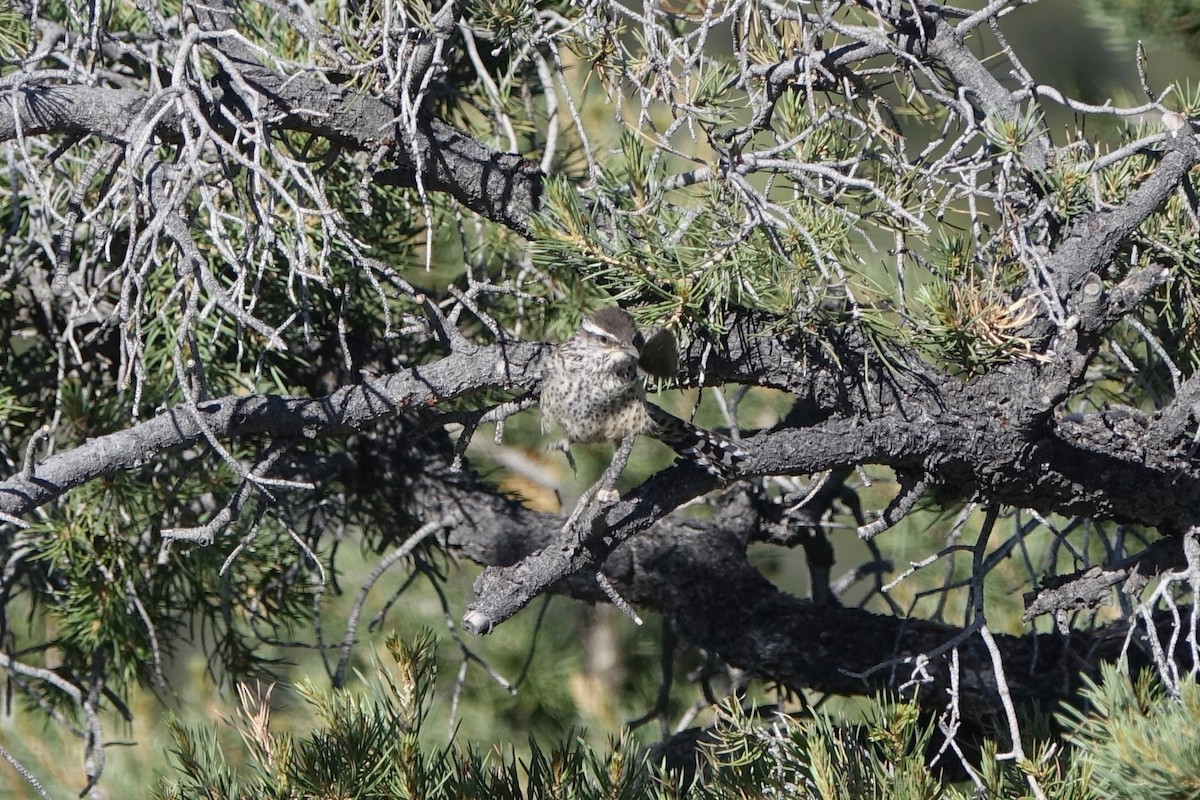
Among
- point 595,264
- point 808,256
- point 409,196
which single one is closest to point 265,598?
point 409,196

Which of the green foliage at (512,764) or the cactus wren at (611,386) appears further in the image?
the cactus wren at (611,386)

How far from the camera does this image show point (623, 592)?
3096 mm

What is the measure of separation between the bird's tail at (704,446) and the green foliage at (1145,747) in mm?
739

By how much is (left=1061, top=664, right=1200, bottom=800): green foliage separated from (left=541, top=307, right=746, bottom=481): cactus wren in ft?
2.80

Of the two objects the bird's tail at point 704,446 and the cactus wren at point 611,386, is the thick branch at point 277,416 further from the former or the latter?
the bird's tail at point 704,446

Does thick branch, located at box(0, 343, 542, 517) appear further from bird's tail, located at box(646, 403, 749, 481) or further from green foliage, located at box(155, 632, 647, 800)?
green foliage, located at box(155, 632, 647, 800)

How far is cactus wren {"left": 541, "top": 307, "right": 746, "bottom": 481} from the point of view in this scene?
90.8 inches

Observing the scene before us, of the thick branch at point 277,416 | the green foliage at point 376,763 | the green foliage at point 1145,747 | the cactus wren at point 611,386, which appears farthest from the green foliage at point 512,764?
the cactus wren at point 611,386

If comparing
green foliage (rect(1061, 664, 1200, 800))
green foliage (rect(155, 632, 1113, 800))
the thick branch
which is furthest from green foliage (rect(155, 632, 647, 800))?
green foliage (rect(1061, 664, 1200, 800))

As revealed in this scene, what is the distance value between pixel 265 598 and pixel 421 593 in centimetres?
201

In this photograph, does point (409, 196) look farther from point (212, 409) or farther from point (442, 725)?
point (442, 725)

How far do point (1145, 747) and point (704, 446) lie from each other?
0.97 metres

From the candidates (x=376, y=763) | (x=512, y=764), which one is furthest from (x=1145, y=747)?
(x=376, y=763)

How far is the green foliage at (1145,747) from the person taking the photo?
149 centimetres
